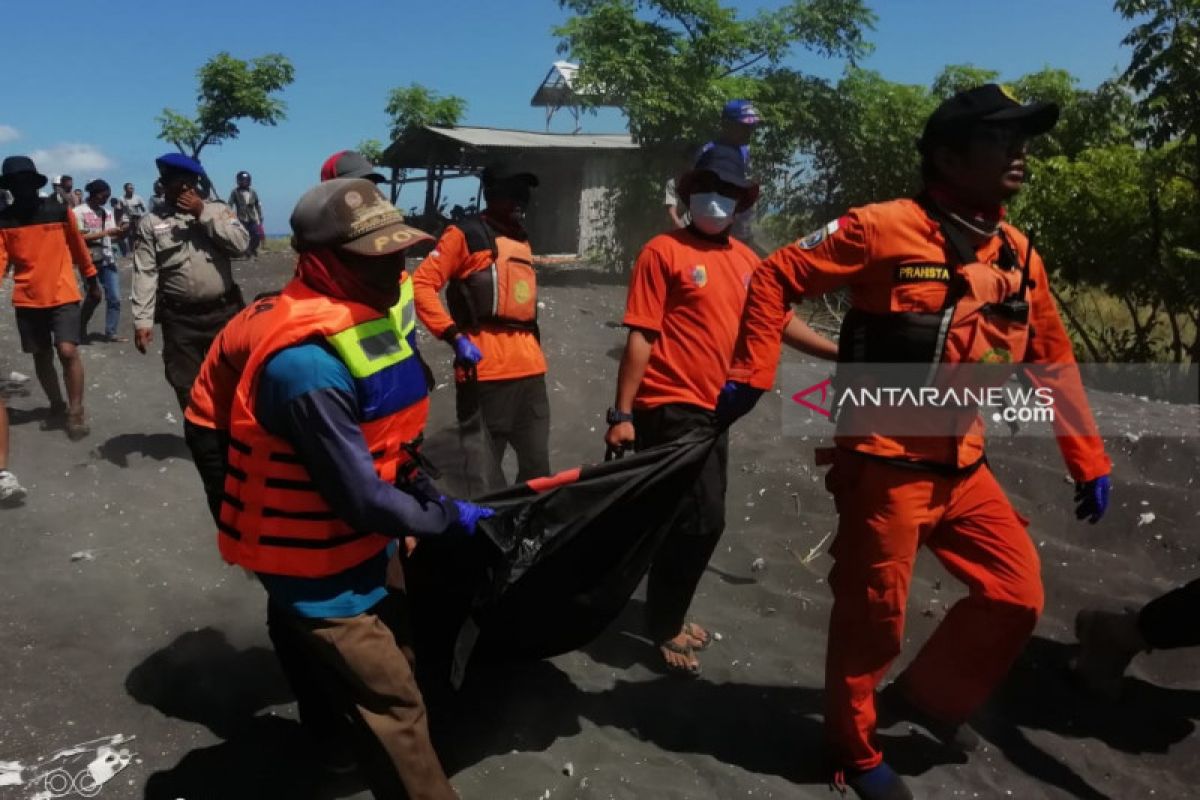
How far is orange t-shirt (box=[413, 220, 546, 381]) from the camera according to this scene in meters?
4.58

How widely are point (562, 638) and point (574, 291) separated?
12.5 m

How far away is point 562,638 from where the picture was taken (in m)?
3.38

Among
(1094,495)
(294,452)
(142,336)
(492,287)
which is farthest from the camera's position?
(142,336)

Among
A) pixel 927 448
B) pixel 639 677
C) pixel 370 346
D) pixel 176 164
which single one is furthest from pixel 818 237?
pixel 176 164

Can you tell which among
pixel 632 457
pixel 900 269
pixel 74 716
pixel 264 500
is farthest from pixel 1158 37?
pixel 74 716

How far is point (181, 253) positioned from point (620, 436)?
3738mm

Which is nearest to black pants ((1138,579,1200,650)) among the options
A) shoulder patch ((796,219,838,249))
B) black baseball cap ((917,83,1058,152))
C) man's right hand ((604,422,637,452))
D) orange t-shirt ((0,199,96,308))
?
black baseball cap ((917,83,1058,152))

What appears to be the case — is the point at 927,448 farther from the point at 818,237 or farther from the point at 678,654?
the point at 678,654

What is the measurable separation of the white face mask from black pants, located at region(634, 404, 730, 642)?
797 millimetres

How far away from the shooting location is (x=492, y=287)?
471 centimetres

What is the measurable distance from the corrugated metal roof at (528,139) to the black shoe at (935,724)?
17666 millimetres

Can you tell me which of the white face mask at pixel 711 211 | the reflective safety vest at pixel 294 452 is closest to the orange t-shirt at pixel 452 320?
the white face mask at pixel 711 211

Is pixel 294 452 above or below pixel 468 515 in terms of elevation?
above

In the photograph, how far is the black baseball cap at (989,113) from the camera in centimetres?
286
